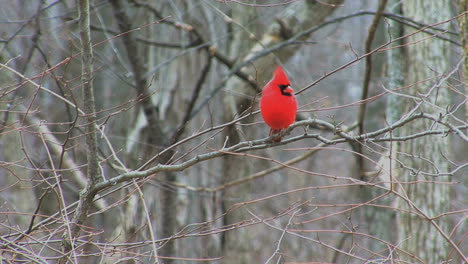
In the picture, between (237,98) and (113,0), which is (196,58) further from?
(113,0)

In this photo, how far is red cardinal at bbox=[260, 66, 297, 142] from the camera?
376 centimetres

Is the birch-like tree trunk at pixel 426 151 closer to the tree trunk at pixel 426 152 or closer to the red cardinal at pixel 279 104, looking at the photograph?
the tree trunk at pixel 426 152

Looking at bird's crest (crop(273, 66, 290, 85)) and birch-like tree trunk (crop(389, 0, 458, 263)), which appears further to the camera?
birch-like tree trunk (crop(389, 0, 458, 263))

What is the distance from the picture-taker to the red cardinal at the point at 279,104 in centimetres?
376

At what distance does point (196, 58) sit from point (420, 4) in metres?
3.98

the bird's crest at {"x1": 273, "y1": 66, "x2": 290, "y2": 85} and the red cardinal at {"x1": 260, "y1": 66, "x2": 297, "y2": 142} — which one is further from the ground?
the bird's crest at {"x1": 273, "y1": 66, "x2": 290, "y2": 85}

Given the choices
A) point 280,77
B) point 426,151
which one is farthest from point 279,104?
point 426,151

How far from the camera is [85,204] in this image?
308cm

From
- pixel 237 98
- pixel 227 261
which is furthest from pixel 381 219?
pixel 237 98

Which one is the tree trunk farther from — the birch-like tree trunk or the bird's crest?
the bird's crest

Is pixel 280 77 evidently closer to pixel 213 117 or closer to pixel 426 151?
pixel 426 151

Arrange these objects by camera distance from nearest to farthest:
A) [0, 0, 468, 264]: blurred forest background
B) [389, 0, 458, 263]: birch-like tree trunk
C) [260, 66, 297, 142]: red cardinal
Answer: [260, 66, 297, 142]: red cardinal
[0, 0, 468, 264]: blurred forest background
[389, 0, 458, 263]: birch-like tree trunk

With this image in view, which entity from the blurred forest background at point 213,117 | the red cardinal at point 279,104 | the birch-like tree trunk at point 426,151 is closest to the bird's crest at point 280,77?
the red cardinal at point 279,104

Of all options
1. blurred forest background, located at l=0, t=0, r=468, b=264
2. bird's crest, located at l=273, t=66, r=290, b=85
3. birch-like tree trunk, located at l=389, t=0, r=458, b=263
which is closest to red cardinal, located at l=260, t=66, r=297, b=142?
bird's crest, located at l=273, t=66, r=290, b=85
